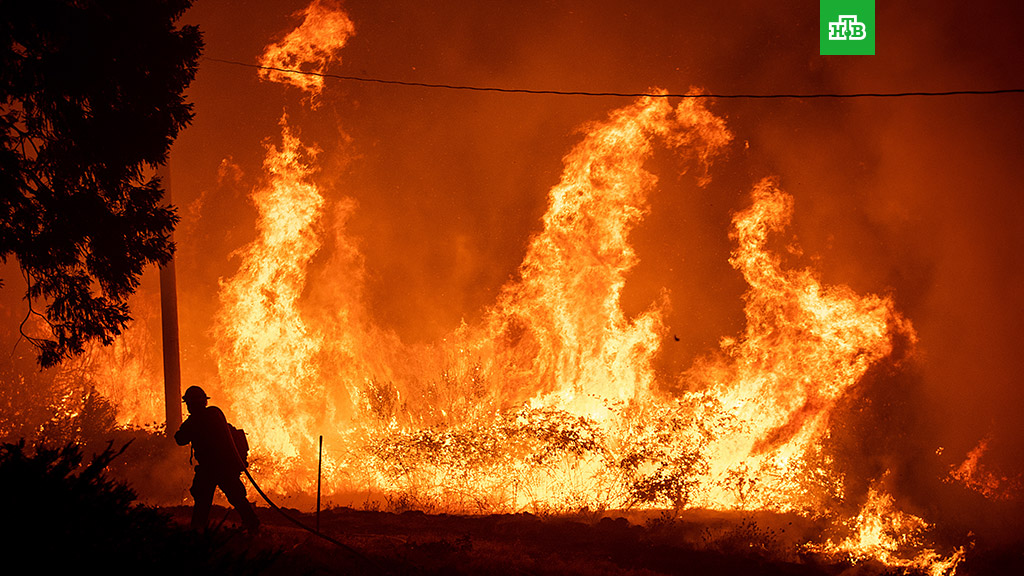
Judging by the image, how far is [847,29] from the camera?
18781mm

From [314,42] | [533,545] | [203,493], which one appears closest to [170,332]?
[203,493]

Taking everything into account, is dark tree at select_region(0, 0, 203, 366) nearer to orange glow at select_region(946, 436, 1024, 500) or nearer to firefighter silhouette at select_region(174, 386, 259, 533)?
firefighter silhouette at select_region(174, 386, 259, 533)

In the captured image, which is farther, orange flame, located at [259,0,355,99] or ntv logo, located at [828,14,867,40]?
orange flame, located at [259,0,355,99]

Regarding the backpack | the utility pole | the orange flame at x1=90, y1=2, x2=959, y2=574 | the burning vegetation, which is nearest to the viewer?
the backpack

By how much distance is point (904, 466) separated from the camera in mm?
14547

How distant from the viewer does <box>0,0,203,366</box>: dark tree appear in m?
7.07

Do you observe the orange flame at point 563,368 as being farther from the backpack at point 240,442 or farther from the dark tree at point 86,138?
the dark tree at point 86,138

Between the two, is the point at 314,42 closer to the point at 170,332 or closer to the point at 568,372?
the point at 170,332

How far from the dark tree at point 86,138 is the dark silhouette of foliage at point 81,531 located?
4345mm

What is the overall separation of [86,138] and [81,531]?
571cm

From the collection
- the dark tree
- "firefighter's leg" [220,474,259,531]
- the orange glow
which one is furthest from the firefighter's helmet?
the orange glow

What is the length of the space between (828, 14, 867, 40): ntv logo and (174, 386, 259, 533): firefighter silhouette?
1923cm

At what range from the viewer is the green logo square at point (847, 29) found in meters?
18.3

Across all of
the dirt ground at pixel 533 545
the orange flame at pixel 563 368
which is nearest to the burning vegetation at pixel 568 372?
the orange flame at pixel 563 368
